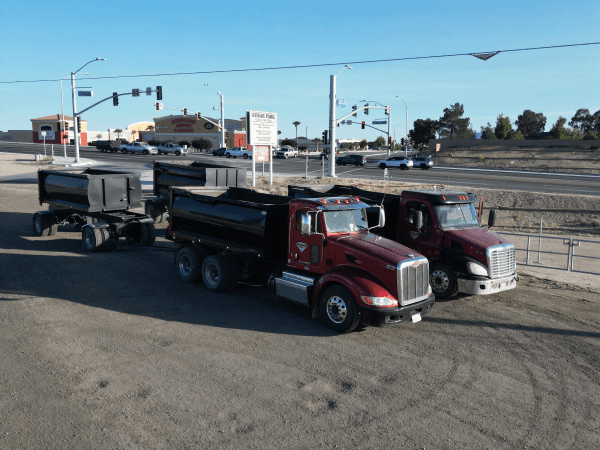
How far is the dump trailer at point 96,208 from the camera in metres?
15.8

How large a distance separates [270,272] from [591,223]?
76.2ft

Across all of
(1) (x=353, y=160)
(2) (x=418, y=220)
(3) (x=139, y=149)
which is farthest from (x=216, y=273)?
(3) (x=139, y=149)

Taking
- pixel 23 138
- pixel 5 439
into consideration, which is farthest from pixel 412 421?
pixel 23 138

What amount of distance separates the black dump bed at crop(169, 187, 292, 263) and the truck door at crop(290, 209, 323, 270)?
468mm

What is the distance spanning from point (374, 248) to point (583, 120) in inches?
4732

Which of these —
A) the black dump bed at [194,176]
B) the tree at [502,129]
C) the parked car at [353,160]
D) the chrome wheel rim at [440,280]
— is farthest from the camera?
the tree at [502,129]

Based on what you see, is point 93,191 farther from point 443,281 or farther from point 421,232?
point 443,281

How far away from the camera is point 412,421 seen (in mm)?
6391

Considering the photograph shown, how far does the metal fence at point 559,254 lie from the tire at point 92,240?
12.2m

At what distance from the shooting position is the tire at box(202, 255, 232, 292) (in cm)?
1150

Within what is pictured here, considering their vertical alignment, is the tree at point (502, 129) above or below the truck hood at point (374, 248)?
above

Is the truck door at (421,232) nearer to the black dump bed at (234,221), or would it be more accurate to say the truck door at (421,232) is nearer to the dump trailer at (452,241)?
the dump trailer at (452,241)

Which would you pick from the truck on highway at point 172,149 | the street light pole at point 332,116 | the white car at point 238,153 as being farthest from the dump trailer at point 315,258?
the truck on highway at point 172,149

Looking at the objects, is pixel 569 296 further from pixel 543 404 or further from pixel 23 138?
pixel 23 138
